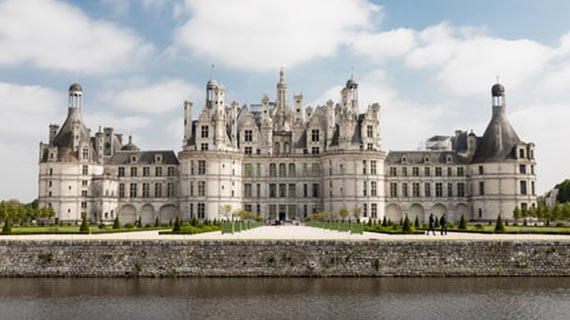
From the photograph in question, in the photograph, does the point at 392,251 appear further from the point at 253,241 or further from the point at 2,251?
the point at 2,251

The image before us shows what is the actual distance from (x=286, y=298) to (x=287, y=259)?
22.1ft

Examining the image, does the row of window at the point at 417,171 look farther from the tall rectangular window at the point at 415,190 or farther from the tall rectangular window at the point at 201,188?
the tall rectangular window at the point at 201,188

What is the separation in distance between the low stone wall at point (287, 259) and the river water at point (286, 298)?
1094 mm

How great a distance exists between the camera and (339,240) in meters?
35.7

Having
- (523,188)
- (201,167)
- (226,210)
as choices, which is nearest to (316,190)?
(226,210)

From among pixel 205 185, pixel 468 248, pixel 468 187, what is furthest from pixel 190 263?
pixel 468 187

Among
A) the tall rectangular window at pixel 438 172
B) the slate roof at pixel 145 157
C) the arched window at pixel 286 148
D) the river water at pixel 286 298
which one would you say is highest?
the arched window at pixel 286 148

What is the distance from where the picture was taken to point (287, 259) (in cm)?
3472

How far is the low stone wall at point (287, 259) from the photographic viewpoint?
34.4m

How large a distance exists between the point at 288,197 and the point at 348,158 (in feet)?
32.2

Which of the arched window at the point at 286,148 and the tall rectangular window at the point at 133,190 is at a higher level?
the arched window at the point at 286,148

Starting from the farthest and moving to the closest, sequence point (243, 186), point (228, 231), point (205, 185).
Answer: point (243, 186) → point (205, 185) → point (228, 231)

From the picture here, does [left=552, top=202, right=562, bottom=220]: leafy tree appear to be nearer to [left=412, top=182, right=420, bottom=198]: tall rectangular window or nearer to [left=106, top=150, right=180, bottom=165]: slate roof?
[left=412, top=182, right=420, bottom=198]: tall rectangular window

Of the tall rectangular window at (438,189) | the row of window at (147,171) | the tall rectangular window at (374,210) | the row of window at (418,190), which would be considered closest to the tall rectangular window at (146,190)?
the row of window at (147,171)
